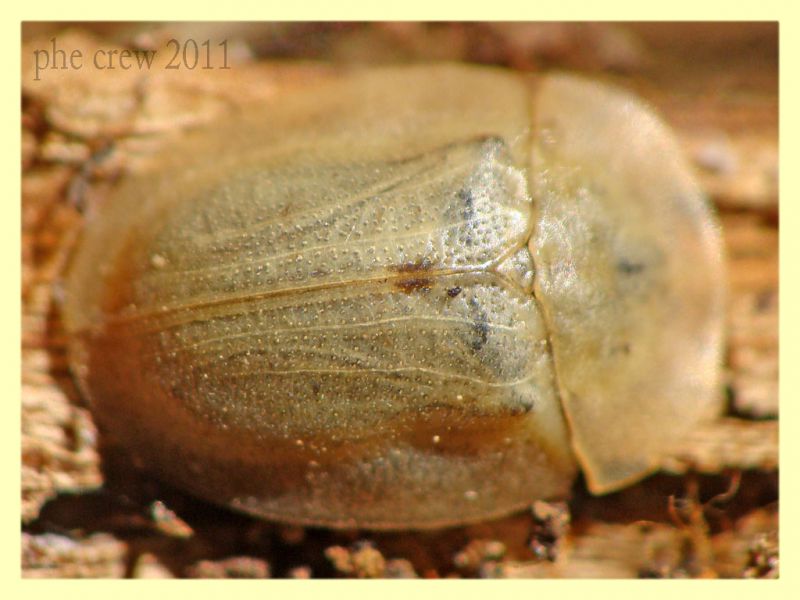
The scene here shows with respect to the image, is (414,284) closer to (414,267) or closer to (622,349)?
(414,267)

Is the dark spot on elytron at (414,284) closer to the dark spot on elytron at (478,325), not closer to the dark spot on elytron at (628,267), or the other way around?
the dark spot on elytron at (478,325)

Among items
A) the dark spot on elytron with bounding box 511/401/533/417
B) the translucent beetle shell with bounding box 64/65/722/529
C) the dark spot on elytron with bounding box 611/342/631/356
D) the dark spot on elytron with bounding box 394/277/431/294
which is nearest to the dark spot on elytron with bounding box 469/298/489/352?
the translucent beetle shell with bounding box 64/65/722/529

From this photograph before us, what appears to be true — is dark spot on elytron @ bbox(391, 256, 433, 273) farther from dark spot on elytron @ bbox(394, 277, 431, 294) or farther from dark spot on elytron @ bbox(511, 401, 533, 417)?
dark spot on elytron @ bbox(511, 401, 533, 417)

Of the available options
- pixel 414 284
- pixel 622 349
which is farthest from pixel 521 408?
pixel 414 284


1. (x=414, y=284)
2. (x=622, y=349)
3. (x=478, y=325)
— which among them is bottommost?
(x=622, y=349)

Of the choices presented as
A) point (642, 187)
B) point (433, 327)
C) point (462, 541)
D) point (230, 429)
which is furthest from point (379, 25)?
point (462, 541)

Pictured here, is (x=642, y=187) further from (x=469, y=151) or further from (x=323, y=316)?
(x=323, y=316)
